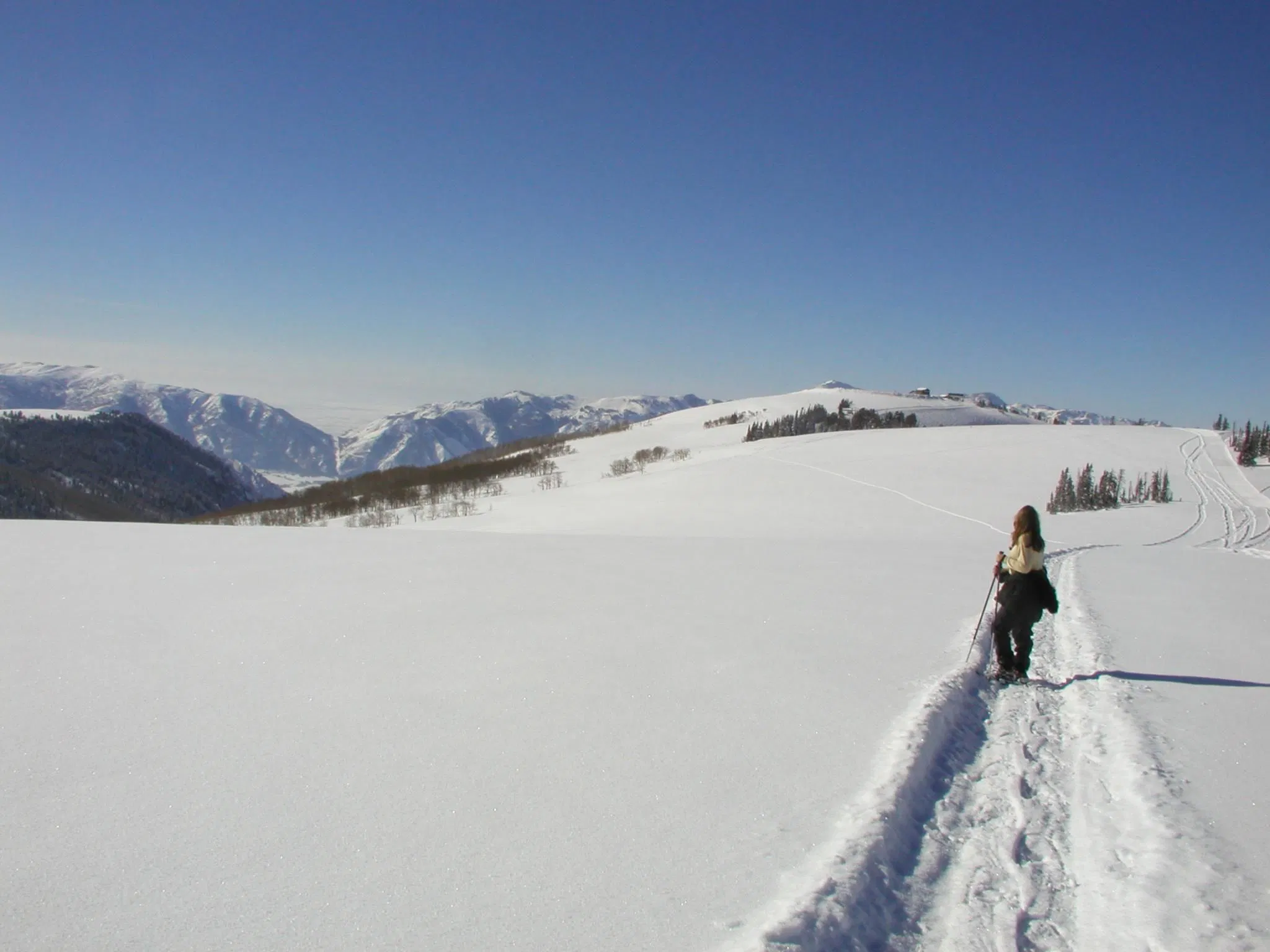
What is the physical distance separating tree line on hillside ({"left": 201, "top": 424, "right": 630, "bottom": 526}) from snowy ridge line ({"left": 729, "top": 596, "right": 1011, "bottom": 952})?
45.5 metres

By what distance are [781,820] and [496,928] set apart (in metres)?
1.68

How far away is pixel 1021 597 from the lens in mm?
6684

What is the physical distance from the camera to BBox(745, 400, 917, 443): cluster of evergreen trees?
3915 inches

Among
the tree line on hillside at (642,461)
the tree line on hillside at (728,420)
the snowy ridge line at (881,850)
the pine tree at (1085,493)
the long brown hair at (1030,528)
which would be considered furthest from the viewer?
the tree line on hillside at (728,420)

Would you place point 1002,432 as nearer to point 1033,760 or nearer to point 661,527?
point 661,527

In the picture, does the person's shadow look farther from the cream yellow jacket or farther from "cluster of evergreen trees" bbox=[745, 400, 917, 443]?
"cluster of evergreen trees" bbox=[745, 400, 917, 443]

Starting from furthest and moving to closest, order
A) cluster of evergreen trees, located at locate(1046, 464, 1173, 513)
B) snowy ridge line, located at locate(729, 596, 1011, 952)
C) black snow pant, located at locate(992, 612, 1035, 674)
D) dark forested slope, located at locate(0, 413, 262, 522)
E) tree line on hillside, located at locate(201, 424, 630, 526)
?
dark forested slope, located at locate(0, 413, 262, 522) → tree line on hillside, located at locate(201, 424, 630, 526) → cluster of evergreen trees, located at locate(1046, 464, 1173, 513) → black snow pant, located at locate(992, 612, 1035, 674) → snowy ridge line, located at locate(729, 596, 1011, 952)

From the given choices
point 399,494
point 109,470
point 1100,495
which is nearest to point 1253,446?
point 1100,495

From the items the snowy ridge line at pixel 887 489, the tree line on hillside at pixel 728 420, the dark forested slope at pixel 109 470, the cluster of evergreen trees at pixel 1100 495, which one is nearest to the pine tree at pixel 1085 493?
the cluster of evergreen trees at pixel 1100 495

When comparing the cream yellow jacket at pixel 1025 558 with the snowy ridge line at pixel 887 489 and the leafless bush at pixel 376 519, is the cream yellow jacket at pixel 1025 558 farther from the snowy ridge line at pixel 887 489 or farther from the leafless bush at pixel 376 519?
the leafless bush at pixel 376 519

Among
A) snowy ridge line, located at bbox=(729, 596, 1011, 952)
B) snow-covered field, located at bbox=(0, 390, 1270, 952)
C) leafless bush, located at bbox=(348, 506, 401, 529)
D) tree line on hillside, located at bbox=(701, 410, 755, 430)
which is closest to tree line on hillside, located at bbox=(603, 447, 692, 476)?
leafless bush, located at bbox=(348, 506, 401, 529)

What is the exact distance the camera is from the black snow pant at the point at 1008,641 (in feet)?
21.5

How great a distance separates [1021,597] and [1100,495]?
35148 millimetres

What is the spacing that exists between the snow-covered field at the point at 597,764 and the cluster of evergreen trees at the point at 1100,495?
91.4 feet
